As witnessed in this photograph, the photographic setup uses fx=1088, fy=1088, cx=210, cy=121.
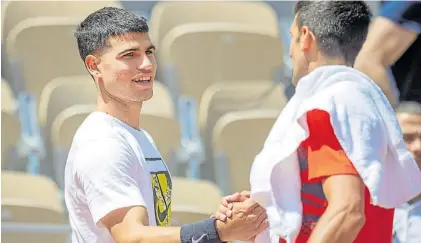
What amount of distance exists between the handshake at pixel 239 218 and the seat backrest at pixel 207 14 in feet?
9.82

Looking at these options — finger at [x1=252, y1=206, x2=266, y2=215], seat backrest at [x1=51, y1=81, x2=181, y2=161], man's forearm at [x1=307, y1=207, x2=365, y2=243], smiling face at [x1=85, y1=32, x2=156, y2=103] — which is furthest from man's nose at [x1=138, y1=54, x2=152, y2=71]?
seat backrest at [x1=51, y1=81, x2=181, y2=161]

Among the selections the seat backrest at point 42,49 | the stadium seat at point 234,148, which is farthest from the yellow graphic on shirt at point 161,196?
the seat backrest at point 42,49

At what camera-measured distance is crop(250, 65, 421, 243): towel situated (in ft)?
8.73

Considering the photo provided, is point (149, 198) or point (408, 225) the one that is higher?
point (149, 198)

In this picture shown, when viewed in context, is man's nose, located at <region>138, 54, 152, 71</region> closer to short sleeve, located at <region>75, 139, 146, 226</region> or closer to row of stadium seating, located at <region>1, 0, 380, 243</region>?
short sleeve, located at <region>75, 139, 146, 226</region>

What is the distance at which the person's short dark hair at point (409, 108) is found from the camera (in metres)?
4.53

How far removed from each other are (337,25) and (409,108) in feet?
5.93

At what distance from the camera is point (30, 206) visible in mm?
4711

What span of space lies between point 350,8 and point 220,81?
2807mm

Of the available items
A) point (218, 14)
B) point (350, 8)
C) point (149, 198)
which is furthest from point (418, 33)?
point (149, 198)

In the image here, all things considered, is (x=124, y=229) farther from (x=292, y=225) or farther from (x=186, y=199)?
(x=186, y=199)

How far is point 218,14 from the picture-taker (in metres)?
6.14

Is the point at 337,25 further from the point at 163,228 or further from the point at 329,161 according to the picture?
the point at 163,228

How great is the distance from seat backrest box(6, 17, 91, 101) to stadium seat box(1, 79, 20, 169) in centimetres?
21
